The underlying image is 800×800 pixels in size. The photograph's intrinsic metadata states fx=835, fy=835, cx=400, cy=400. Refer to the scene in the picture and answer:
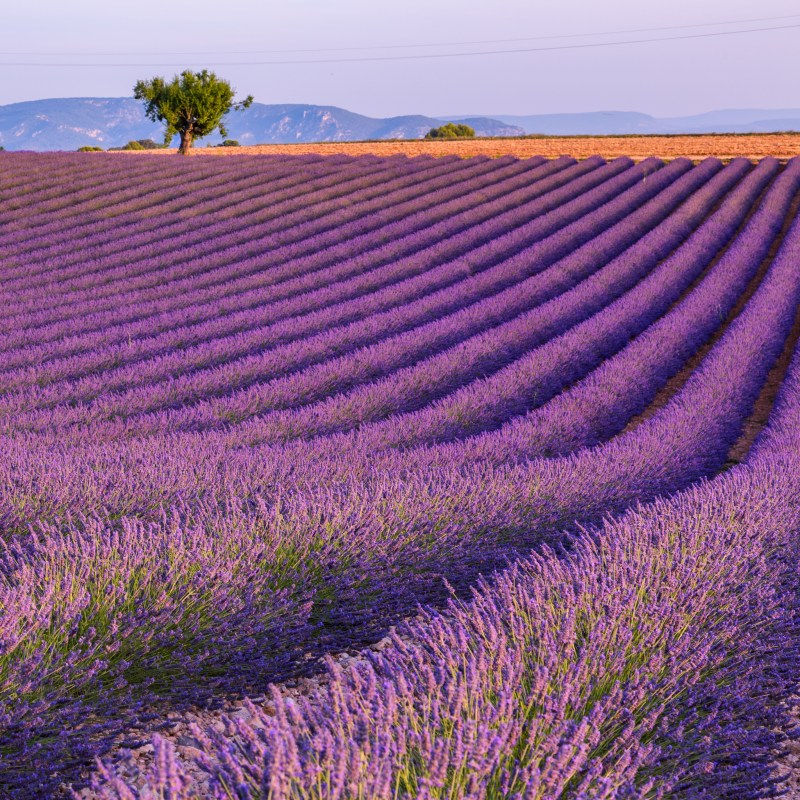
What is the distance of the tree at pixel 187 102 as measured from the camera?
30625 mm

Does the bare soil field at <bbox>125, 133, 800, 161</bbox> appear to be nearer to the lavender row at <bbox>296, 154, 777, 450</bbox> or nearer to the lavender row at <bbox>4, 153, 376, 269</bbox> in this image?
the lavender row at <bbox>4, 153, 376, 269</bbox>

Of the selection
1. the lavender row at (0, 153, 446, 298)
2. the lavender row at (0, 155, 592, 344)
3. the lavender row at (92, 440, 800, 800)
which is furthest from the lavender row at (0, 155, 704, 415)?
the lavender row at (92, 440, 800, 800)

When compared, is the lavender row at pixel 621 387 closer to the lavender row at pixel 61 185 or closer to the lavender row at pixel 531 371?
the lavender row at pixel 531 371

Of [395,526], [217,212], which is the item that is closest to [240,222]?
[217,212]

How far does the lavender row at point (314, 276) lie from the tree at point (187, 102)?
18.2 m

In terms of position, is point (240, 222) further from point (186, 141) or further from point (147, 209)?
→ point (186, 141)

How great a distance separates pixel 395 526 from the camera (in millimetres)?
3328

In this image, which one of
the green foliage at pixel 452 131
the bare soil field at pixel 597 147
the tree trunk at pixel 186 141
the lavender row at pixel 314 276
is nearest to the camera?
the lavender row at pixel 314 276

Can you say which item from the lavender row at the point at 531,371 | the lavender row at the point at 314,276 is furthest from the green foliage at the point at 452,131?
the lavender row at the point at 531,371

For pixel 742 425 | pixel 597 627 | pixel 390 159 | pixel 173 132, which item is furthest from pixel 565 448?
pixel 173 132

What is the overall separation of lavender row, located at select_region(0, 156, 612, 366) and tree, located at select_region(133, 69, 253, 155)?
18.2 m

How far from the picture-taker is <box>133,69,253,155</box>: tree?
3062 cm

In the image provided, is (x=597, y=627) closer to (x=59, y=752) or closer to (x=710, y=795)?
(x=710, y=795)

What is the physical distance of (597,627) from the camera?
7.08 feet
